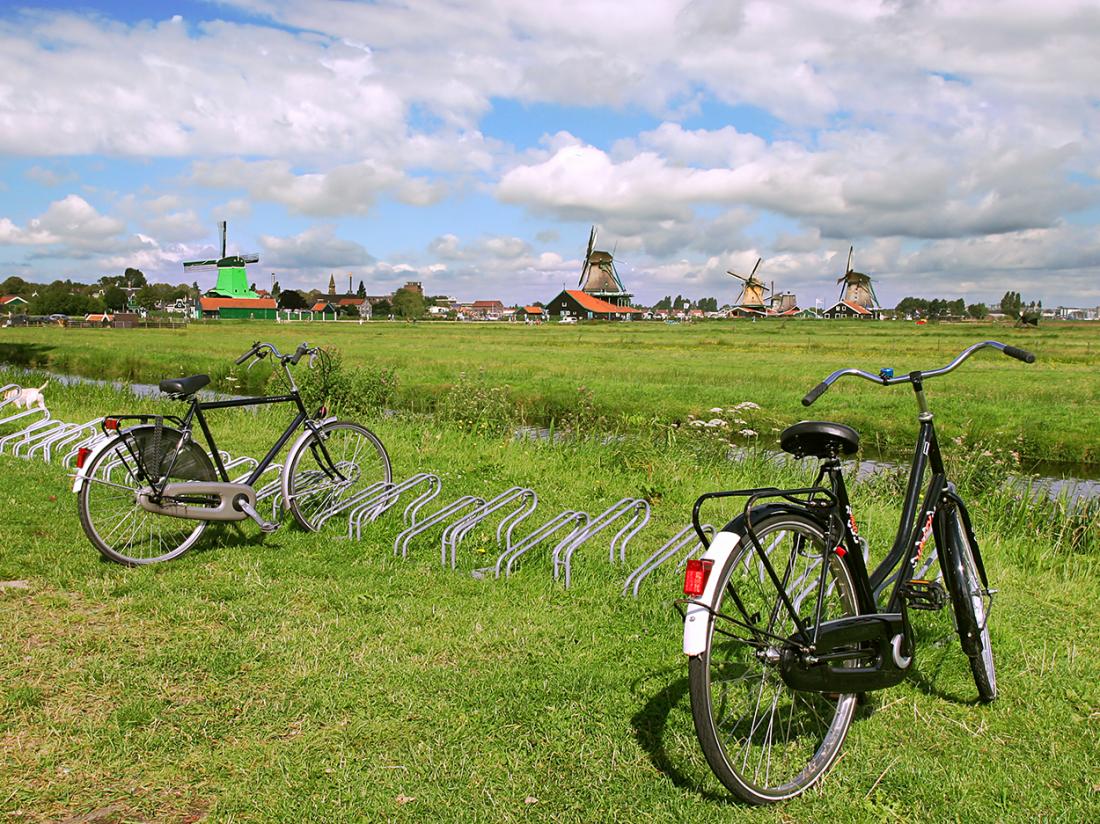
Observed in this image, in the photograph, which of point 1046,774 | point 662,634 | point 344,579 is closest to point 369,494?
point 344,579

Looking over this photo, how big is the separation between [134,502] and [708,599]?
473 centimetres

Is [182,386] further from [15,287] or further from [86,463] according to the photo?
[15,287]

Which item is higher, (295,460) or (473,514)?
(295,460)

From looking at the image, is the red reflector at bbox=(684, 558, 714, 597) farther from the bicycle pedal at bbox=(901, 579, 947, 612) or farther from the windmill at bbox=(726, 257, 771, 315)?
the windmill at bbox=(726, 257, 771, 315)

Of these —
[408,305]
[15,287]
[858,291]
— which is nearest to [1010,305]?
[858,291]

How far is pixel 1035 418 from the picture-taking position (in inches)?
825

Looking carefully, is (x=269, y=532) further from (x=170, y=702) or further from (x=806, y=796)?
(x=806, y=796)

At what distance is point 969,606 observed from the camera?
3979 mm

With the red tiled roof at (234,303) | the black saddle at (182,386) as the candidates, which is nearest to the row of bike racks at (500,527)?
the black saddle at (182,386)

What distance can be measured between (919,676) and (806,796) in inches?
56.2

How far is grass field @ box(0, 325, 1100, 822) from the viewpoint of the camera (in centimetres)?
324

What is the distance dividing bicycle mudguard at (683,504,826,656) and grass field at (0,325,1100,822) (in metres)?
0.76

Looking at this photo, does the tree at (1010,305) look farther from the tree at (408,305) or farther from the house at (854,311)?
the tree at (408,305)

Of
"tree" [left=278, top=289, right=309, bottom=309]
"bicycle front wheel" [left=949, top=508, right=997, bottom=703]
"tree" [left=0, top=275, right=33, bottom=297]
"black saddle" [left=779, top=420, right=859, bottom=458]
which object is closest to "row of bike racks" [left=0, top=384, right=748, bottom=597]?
"bicycle front wheel" [left=949, top=508, right=997, bottom=703]
